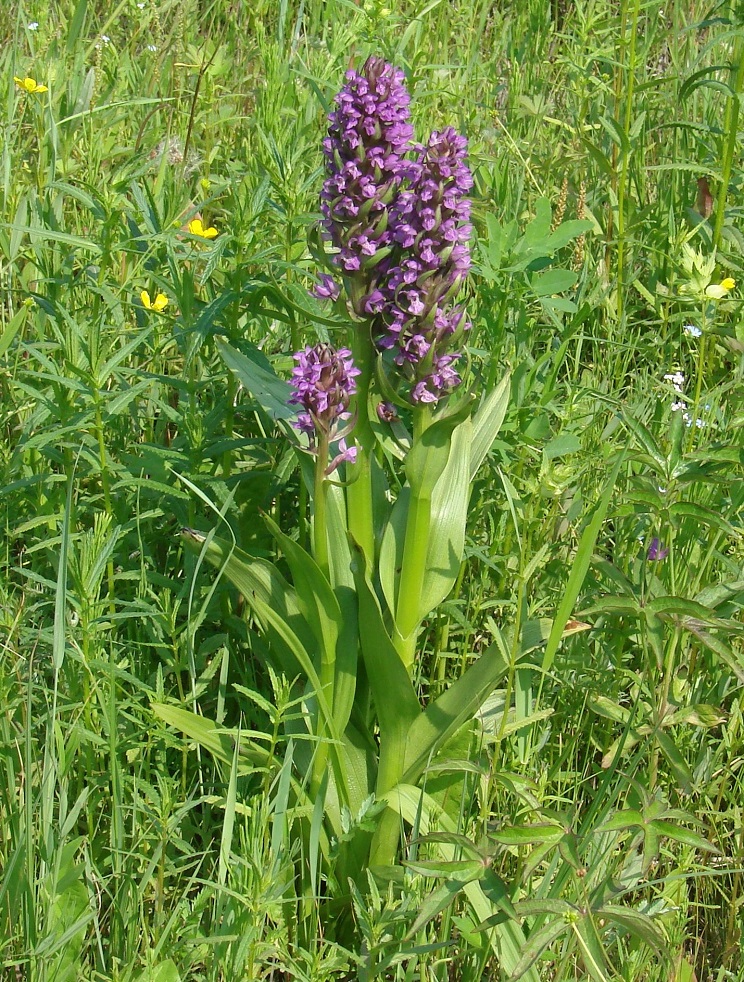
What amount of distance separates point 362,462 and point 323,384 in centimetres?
25

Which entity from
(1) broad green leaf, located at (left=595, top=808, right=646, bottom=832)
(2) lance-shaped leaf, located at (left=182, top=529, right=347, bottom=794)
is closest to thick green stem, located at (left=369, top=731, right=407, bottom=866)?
(2) lance-shaped leaf, located at (left=182, top=529, right=347, bottom=794)

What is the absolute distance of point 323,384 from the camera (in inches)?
77.3

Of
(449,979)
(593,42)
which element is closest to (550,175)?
(593,42)

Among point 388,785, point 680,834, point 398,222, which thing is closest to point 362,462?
point 398,222

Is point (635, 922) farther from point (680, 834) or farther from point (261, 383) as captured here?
point (261, 383)

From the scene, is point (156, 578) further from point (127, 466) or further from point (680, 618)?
point (680, 618)

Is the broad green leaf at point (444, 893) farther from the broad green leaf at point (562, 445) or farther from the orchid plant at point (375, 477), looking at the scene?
the broad green leaf at point (562, 445)

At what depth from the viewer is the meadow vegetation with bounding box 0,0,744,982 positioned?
191 cm

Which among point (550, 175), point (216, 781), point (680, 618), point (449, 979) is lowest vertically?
point (449, 979)

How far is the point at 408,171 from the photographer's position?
2.01 meters

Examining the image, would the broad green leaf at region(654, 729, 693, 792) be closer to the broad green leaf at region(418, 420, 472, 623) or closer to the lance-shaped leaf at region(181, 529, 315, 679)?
the broad green leaf at region(418, 420, 472, 623)

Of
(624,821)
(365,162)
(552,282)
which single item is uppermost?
(365,162)

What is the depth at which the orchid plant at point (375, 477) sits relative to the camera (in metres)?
1.99

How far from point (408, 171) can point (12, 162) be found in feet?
7.84
